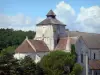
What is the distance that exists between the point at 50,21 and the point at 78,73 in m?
12.3

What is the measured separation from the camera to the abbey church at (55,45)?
6094 cm

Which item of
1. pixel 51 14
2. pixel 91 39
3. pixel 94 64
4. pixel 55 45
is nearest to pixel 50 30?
pixel 55 45

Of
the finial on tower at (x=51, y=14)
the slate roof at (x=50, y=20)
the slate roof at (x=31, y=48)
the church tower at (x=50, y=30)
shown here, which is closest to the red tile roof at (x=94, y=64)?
the church tower at (x=50, y=30)

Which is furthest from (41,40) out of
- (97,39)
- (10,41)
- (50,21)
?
(10,41)

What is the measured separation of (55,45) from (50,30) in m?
3.16

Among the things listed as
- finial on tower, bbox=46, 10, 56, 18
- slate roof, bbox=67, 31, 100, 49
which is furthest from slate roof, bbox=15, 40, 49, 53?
slate roof, bbox=67, 31, 100, 49

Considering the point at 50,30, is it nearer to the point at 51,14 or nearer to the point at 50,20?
the point at 50,20

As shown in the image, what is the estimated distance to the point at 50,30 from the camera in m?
64.9

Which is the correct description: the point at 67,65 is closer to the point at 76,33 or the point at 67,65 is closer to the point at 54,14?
the point at 54,14

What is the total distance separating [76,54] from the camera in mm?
62031

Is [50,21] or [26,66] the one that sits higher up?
[50,21]

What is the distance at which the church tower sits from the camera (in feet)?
211

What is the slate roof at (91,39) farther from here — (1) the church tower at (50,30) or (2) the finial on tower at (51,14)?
(2) the finial on tower at (51,14)

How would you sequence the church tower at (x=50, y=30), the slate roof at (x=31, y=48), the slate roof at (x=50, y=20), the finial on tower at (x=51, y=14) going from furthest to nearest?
the finial on tower at (x=51, y=14) → the slate roof at (x=50, y=20) → the church tower at (x=50, y=30) → the slate roof at (x=31, y=48)
